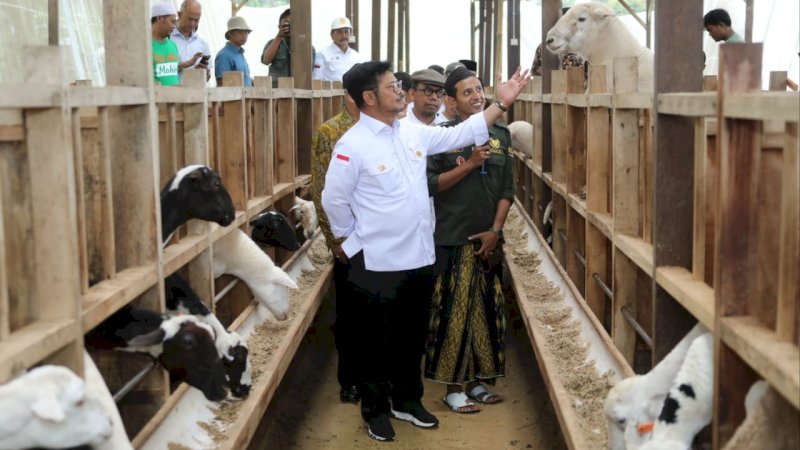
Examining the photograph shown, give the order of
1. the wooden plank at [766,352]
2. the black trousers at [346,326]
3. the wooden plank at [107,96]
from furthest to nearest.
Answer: the black trousers at [346,326] < the wooden plank at [107,96] < the wooden plank at [766,352]

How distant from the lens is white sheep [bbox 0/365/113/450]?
283 centimetres

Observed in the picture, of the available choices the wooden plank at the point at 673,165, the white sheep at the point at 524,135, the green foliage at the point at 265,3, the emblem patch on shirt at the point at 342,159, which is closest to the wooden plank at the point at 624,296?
the wooden plank at the point at 673,165

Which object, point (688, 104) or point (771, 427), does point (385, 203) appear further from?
point (771, 427)

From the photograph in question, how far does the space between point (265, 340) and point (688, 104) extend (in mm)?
3249

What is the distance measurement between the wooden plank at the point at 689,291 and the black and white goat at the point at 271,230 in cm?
358

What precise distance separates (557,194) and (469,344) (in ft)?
7.18

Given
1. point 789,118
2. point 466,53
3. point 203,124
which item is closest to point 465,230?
point 203,124

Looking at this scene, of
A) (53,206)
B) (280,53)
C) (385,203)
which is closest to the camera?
(53,206)

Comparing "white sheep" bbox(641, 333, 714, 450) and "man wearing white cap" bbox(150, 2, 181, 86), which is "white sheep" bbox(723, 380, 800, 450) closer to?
"white sheep" bbox(641, 333, 714, 450)

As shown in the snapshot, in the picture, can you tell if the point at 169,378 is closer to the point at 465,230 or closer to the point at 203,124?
the point at 203,124

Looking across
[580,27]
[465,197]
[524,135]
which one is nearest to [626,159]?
[465,197]

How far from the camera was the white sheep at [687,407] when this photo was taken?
11.2 ft

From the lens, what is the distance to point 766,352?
3.02m

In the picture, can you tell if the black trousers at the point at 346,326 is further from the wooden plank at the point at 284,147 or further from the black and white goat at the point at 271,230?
the wooden plank at the point at 284,147
